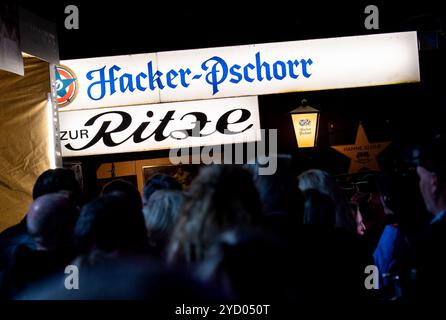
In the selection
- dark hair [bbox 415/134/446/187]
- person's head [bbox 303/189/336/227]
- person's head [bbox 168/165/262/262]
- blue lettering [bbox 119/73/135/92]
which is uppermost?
blue lettering [bbox 119/73/135/92]

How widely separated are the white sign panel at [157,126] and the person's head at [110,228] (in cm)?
398

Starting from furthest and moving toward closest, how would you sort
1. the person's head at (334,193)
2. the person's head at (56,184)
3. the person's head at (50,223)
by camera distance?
the person's head at (56,184)
the person's head at (334,193)
the person's head at (50,223)

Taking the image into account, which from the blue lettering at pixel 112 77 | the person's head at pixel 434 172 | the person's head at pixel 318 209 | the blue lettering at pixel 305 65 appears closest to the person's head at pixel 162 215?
the person's head at pixel 318 209

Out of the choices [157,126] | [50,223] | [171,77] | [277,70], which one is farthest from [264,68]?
[50,223]

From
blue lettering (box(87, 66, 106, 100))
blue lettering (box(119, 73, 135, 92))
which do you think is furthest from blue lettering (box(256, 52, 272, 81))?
blue lettering (box(87, 66, 106, 100))

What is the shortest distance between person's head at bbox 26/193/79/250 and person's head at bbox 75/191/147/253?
0.60m

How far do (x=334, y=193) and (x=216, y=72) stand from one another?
2834 mm

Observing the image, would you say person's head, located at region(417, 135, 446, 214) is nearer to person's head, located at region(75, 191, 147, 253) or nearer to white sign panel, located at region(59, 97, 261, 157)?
person's head, located at region(75, 191, 147, 253)

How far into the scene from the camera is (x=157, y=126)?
6.90m

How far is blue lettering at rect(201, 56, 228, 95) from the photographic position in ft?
22.5

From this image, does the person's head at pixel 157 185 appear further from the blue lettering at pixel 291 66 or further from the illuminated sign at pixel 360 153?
the illuminated sign at pixel 360 153

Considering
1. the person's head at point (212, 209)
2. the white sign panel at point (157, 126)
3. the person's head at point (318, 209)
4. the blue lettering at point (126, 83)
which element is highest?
the blue lettering at point (126, 83)

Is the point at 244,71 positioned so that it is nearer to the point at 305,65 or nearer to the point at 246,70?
the point at 246,70

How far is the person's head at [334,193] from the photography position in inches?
177
